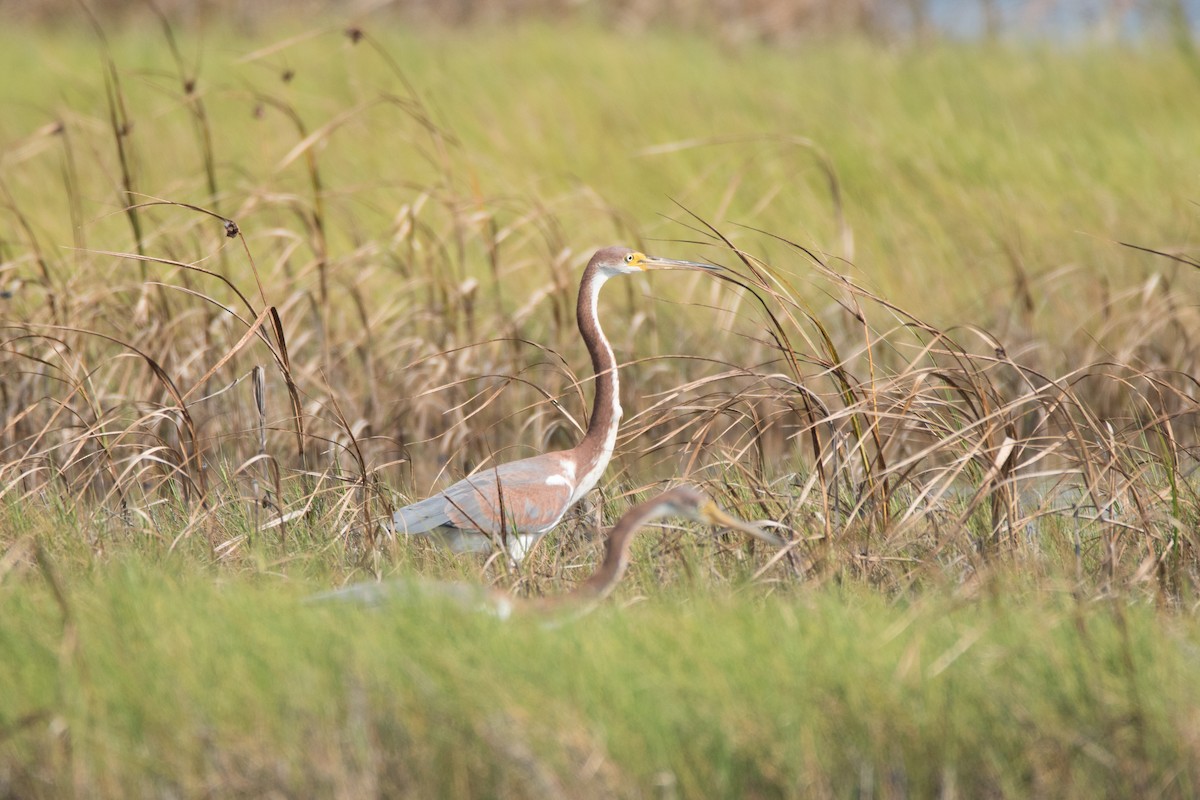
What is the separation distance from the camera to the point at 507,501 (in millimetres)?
3857

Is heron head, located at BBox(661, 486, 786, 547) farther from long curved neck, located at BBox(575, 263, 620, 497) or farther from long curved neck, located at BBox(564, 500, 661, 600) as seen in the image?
long curved neck, located at BBox(575, 263, 620, 497)

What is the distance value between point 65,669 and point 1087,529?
262cm

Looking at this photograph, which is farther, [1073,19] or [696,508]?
[1073,19]

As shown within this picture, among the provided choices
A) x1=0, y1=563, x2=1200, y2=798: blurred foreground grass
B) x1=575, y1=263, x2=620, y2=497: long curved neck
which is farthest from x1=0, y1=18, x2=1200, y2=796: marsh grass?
x1=575, y1=263, x2=620, y2=497: long curved neck

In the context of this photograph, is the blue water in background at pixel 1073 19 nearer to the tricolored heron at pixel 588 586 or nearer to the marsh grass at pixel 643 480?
the marsh grass at pixel 643 480

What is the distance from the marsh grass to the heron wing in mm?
96

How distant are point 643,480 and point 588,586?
187 centimetres

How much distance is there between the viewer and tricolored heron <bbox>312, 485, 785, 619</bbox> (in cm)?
295

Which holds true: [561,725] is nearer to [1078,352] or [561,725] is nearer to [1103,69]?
[1078,352]

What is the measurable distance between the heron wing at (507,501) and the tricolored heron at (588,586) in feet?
1.95

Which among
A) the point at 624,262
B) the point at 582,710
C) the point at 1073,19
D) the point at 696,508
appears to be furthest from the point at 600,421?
the point at 1073,19

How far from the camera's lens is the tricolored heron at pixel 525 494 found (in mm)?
3842

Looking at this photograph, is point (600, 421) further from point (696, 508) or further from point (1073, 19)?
point (1073, 19)

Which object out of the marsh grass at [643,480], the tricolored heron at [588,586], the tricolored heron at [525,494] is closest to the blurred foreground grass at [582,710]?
the marsh grass at [643,480]
